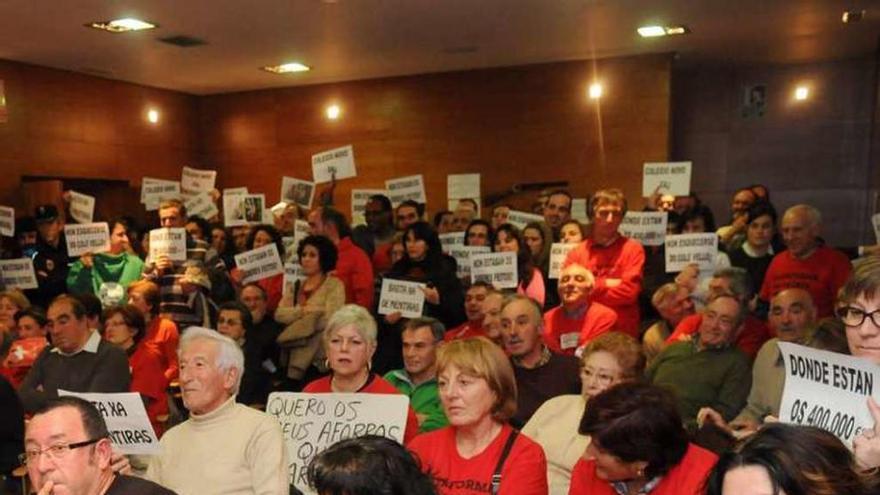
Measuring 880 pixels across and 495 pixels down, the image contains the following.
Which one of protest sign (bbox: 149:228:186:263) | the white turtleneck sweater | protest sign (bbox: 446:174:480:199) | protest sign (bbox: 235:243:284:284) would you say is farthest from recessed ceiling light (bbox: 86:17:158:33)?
the white turtleneck sweater

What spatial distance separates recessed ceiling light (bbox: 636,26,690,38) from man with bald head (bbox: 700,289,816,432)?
5058mm

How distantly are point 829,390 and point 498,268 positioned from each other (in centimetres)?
338

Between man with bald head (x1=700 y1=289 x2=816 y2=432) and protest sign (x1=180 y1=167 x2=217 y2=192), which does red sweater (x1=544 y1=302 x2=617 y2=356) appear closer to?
man with bald head (x1=700 y1=289 x2=816 y2=432)

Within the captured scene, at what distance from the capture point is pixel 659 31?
28.5ft

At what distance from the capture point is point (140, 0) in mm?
7172

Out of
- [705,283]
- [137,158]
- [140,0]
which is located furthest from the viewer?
[137,158]

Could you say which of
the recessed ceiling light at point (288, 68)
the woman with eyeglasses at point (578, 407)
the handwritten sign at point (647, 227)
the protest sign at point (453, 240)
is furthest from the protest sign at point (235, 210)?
the woman with eyeglasses at point (578, 407)

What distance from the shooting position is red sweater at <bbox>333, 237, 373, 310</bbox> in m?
6.08

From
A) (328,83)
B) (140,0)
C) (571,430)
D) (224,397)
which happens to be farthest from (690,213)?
(328,83)

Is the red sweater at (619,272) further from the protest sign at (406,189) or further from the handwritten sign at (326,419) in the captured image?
the protest sign at (406,189)

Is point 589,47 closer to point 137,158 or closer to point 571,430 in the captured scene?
point 137,158

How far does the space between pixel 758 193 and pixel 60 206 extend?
700cm

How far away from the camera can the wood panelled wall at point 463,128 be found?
10.1 meters

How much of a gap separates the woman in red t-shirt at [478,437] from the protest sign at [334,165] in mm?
4874
